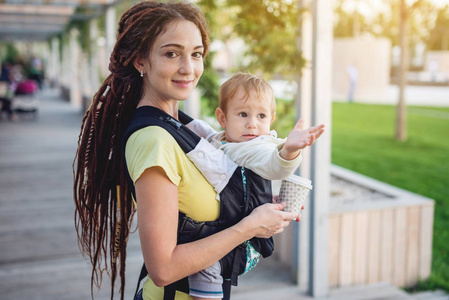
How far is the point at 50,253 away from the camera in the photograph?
3.89m

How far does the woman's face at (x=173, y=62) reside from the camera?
124 centimetres

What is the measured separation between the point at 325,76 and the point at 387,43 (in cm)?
2185

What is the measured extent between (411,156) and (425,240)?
188 inches

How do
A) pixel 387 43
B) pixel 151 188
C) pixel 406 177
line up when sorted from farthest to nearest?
pixel 387 43 → pixel 406 177 → pixel 151 188

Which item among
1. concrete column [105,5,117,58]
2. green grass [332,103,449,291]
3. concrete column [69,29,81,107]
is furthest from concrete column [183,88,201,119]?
concrete column [69,29,81,107]

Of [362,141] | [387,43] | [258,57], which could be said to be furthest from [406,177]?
[387,43]

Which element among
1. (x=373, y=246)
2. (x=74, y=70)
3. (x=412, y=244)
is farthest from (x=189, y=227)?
(x=74, y=70)

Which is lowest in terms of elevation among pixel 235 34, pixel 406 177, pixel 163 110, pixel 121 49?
pixel 406 177

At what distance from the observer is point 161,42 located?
1235mm

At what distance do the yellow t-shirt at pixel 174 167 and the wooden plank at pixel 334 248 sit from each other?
2.28 m

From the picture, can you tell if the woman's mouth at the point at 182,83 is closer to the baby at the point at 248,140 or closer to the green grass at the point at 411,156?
the baby at the point at 248,140

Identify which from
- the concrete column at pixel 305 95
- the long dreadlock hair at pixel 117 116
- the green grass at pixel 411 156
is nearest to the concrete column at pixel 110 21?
the green grass at pixel 411 156

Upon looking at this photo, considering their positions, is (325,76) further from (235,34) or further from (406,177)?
(406,177)

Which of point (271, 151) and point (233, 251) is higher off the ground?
point (271, 151)
